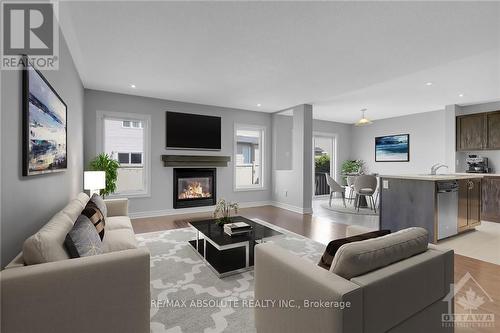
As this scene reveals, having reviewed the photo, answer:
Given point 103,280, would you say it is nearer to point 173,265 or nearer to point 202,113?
point 173,265

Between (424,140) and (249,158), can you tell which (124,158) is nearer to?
(249,158)

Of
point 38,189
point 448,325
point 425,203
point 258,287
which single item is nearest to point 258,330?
point 258,287

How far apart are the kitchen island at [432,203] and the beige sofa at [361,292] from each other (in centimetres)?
238

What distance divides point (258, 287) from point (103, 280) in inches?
35.8

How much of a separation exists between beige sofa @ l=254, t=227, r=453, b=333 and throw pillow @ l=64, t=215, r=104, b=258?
1.11 metres

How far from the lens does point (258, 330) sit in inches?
61.7

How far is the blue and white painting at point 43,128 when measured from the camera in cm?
165

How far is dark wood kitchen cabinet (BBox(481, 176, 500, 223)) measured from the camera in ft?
15.8

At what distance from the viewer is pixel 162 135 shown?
17.1 feet

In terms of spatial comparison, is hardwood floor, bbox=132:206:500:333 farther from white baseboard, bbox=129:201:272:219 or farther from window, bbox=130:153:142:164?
window, bbox=130:153:142:164

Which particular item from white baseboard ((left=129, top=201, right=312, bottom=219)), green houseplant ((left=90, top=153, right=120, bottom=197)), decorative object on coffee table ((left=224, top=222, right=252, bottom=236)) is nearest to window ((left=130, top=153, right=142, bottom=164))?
green houseplant ((left=90, top=153, right=120, bottom=197))

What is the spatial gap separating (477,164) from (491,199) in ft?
3.11

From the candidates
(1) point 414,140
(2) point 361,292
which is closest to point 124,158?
(2) point 361,292

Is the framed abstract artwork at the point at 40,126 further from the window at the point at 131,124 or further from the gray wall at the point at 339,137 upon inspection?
the gray wall at the point at 339,137
